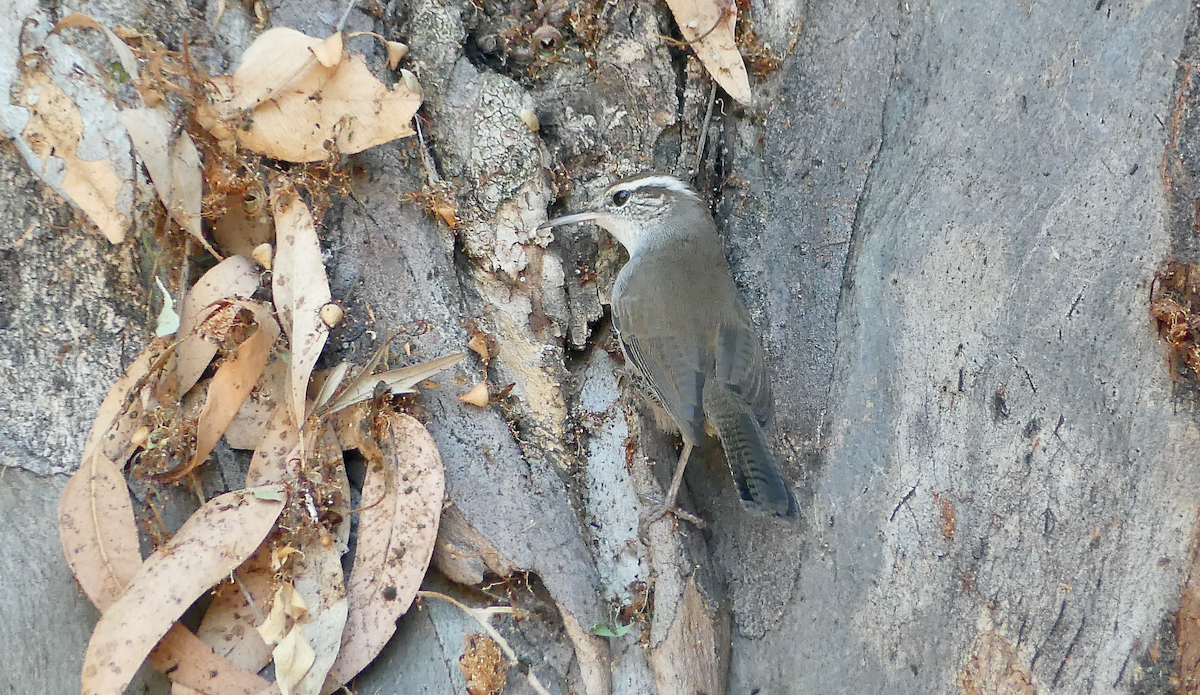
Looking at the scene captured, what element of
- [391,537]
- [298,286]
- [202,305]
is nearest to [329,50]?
[298,286]

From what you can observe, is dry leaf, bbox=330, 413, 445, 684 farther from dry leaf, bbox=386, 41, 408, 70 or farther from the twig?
dry leaf, bbox=386, 41, 408, 70

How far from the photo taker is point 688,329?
319 cm

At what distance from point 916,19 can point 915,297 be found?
82 cm

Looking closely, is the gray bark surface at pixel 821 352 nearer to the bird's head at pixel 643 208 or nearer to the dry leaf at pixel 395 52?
the dry leaf at pixel 395 52

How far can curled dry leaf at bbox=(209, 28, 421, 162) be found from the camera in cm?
259

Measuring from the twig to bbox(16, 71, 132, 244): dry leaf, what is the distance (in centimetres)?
133

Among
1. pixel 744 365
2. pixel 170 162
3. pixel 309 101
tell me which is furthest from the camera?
pixel 744 365

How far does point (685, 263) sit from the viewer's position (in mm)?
3281

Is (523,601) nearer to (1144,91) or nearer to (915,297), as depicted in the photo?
(915,297)

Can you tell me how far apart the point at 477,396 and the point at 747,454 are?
839 millimetres

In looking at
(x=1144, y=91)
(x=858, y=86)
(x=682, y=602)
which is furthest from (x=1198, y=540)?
(x=858, y=86)

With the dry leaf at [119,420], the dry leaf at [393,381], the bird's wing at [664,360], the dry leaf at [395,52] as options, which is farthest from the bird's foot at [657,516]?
the dry leaf at [395,52]

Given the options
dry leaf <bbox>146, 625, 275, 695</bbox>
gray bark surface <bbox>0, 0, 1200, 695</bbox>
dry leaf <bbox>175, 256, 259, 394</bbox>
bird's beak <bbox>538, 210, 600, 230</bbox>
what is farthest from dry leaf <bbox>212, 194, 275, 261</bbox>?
dry leaf <bbox>146, 625, 275, 695</bbox>

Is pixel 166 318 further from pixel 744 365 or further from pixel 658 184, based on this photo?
pixel 744 365
